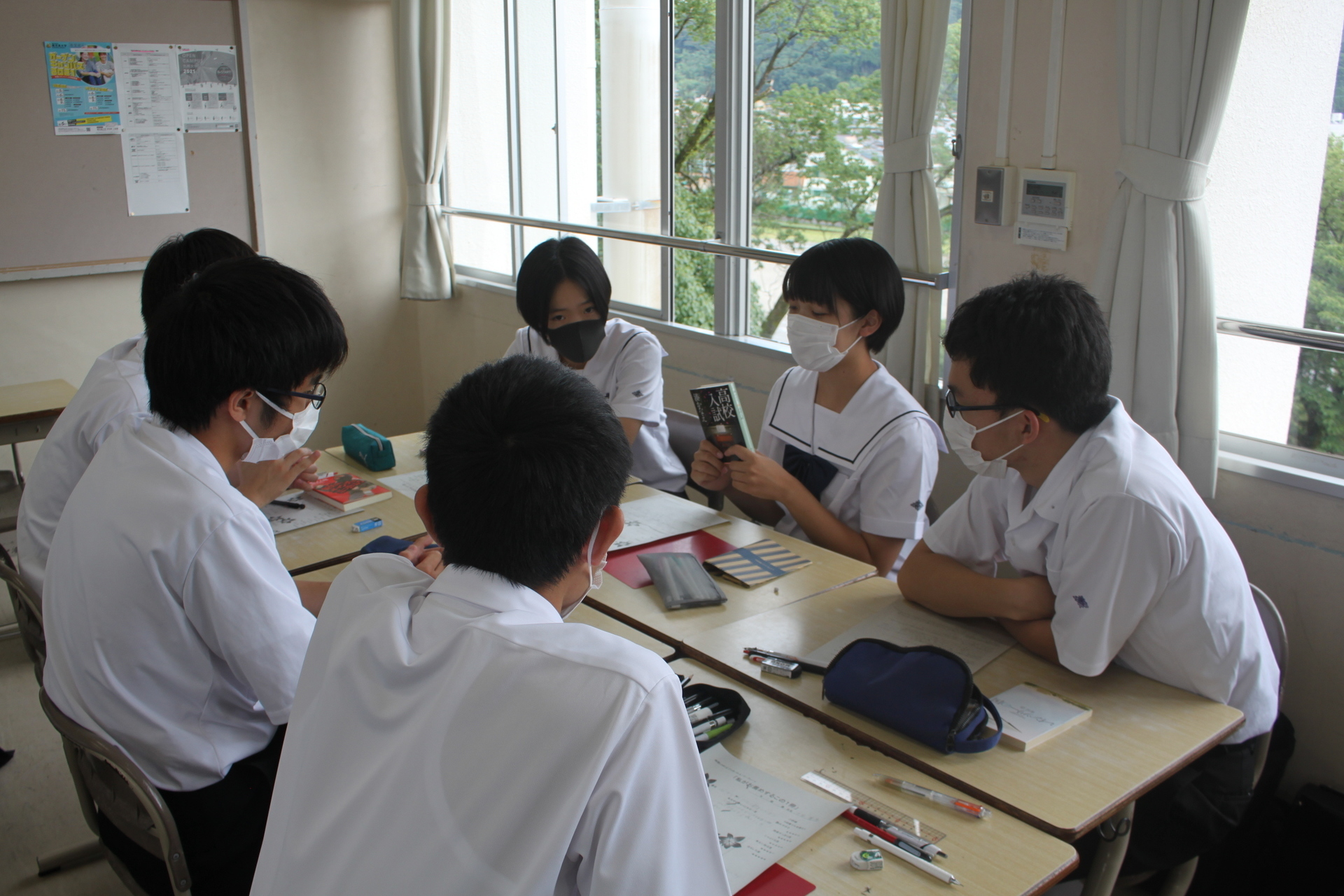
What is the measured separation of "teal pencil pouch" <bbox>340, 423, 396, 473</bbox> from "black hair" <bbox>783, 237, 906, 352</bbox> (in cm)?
122

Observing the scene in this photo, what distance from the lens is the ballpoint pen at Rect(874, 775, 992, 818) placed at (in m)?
1.26

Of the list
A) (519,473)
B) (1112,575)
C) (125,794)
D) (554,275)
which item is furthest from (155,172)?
(1112,575)

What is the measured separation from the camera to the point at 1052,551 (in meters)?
1.67

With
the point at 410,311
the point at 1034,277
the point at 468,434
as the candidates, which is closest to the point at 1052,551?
the point at 1034,277

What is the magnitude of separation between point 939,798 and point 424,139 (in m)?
4.37

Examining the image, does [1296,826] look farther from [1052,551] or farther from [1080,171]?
[1080,171]

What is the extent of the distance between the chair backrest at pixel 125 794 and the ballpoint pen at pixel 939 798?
995 millimetres

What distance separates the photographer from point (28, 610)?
5.83 feet

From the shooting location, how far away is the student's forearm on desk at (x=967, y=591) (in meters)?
1.68

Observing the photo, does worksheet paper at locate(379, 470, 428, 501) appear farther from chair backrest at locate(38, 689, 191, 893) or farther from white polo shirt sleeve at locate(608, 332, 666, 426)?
chair backrest at locate(38, 689, 191, 893)

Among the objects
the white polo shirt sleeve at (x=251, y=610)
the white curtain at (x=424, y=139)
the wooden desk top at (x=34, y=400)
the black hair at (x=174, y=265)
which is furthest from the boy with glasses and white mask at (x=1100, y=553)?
the white curtain at (x=424, y=139)

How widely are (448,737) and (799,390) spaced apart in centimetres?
183

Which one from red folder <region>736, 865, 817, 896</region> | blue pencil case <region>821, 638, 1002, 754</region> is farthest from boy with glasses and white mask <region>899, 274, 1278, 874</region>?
red folder <region>736, 865, 817, 896</region>

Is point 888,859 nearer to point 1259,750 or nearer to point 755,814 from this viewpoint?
point 755,814
